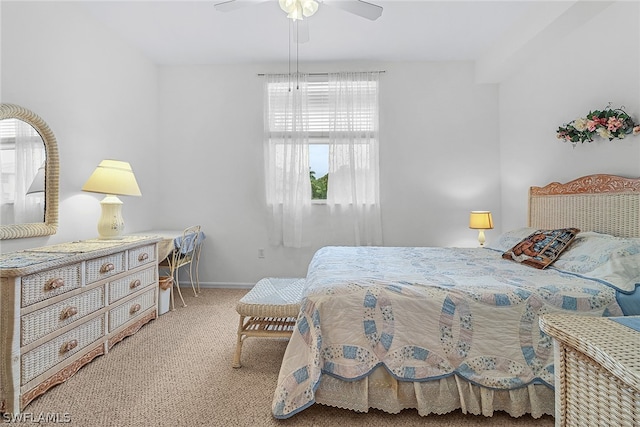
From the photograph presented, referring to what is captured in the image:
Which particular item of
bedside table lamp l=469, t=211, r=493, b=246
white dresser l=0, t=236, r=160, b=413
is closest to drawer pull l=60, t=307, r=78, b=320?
white dresser l=0, t=236, r=160, b=413

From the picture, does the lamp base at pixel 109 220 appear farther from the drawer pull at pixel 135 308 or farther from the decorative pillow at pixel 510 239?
the decorative pillow at pixel 510 239

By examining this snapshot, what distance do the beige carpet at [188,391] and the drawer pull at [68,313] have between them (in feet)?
1.30

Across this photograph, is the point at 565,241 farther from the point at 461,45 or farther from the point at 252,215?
the point at 252,215

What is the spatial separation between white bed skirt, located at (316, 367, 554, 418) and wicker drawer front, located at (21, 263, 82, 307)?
1.58 m

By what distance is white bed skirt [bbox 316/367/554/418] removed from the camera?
155 cm

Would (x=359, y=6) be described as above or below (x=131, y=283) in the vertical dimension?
above

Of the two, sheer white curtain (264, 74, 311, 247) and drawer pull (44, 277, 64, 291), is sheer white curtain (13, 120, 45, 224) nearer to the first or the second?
drawer pull (44, 277, 64, 291)

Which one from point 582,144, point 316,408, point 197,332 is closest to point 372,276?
point 316,408

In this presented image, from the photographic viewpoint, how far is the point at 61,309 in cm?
187

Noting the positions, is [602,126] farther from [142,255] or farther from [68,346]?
[68,346]

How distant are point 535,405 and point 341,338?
3.23ft

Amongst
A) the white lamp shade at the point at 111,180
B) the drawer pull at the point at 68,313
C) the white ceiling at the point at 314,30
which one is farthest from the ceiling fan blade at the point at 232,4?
the drawer pull at the point at 68,313

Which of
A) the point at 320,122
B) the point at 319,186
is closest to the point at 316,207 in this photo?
the point at 319,186

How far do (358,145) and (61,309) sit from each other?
3192 mm
